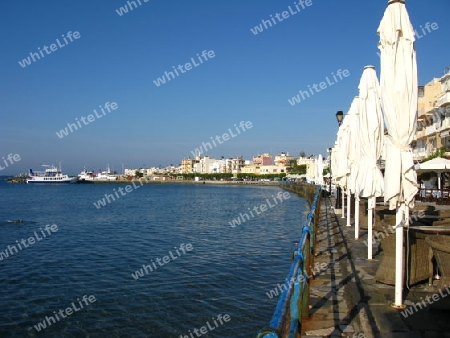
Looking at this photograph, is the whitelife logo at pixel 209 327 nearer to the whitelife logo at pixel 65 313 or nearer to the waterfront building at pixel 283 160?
the whitelife logo at pixel 65 313

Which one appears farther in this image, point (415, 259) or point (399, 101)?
point (415, 259)

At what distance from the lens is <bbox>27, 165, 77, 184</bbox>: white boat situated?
15362 centimetres

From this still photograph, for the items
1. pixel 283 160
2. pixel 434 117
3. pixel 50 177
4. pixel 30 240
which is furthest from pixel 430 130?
pixel 50 177

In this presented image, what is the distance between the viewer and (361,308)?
5.57m

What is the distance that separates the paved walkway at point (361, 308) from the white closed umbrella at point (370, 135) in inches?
52.7

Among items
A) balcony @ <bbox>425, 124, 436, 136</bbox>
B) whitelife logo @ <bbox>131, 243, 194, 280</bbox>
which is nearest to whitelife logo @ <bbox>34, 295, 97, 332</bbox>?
whitelife logo @ <bbox>131, 243, 194, 280</bbox>

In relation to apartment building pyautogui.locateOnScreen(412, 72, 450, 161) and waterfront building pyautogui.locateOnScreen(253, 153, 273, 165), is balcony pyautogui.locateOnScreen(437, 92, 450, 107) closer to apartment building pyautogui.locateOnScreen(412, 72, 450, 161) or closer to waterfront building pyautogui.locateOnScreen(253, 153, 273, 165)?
apartment building pyautogui.locateOnScreen(412, 72, 450, 161)

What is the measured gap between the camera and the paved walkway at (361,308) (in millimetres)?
4832

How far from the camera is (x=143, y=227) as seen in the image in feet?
81.7

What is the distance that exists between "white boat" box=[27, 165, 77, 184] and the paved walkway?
15762 cm

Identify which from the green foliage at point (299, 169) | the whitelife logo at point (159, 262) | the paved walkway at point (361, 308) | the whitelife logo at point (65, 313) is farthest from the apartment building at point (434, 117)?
the green foliage at point (299, 169)

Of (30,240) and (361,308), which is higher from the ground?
(361,308)

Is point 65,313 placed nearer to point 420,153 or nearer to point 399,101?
point 399,101

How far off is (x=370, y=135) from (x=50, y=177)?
162761 mm
